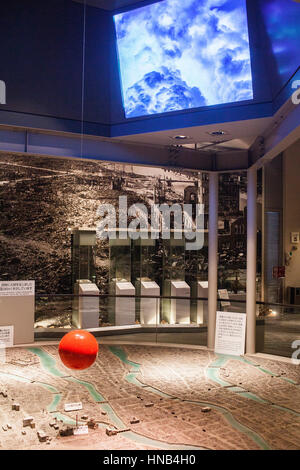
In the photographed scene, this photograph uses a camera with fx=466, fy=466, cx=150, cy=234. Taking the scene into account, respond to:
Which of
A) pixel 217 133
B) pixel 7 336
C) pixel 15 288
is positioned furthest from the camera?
pixel 15 288

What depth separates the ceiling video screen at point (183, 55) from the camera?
639 cm

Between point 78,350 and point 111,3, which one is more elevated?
point 111,3

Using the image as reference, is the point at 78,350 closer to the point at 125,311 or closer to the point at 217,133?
the point at 217,133

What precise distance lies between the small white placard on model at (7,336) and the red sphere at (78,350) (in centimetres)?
540

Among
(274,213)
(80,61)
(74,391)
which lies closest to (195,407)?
(74,391)

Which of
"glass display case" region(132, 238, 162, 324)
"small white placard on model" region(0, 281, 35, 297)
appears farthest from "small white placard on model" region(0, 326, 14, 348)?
"glass display case" region(132, 238, 162, 324)

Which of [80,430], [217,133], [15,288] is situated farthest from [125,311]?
[80,430]

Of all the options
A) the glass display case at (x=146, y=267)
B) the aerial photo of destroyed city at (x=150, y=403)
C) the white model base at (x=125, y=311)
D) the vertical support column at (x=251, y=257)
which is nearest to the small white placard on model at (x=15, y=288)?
the aerial photo of destroyed city at (x=150, y=403)

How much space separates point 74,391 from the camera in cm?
673

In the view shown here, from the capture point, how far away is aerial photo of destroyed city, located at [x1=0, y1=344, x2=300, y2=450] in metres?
5.07

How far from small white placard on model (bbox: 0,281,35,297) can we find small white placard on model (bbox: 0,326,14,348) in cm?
70

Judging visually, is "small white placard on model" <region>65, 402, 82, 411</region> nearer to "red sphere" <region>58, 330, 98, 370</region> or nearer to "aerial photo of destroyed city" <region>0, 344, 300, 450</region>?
"aerial photo of destroyed city" <region>0, 344, 300, 450</region>

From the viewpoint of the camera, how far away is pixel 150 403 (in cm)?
616

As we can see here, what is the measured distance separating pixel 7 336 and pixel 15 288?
101 centimetres
